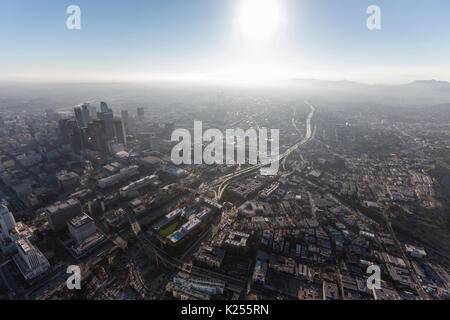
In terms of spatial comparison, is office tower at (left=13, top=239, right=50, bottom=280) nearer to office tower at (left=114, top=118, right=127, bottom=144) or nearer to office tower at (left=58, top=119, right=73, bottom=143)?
office tower at (left=114, top=118, right=127, bottom=144)

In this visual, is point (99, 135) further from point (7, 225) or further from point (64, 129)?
point (7, 225)

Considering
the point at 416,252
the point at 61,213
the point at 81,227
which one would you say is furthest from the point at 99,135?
the point at 416,252

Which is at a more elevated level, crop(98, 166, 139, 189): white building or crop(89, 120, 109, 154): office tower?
crop(89, 120, 109, 154): office tower

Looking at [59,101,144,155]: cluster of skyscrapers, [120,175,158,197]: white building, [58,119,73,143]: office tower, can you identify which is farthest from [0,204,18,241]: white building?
[58,119,73,143]: office tower

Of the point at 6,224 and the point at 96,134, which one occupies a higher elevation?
the point at 96,134

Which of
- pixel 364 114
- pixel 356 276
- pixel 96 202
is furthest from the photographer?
pixel 364 114

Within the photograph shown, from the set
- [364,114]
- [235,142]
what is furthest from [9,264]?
[364,114]
